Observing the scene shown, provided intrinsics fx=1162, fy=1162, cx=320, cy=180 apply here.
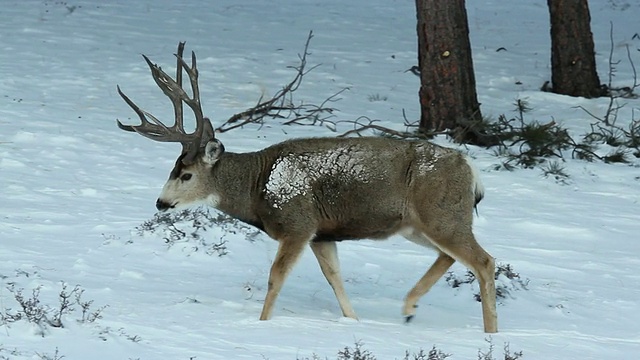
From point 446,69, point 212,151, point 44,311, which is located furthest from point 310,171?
point 446,69

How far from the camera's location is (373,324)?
8.16 m

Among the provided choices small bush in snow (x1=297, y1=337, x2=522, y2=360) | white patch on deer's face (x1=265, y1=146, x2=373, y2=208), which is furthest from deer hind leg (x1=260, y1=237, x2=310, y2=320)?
small bush in snow (x1=297, y1=337, x2=522, y2=360)

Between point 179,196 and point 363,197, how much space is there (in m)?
1.43

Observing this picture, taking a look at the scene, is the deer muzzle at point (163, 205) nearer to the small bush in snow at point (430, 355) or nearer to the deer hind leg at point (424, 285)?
the deer hind leg at point (424, 285)

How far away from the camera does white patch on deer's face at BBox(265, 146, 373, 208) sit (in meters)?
8.29

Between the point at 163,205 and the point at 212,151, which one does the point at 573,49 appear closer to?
the point at 212,151

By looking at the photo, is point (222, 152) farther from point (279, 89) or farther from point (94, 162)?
point (279, 89)

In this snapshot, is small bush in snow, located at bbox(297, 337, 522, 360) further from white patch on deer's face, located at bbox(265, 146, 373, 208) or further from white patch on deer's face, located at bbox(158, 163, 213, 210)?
white patch on deer's face, located at bbox(158, 163, 213, 210)

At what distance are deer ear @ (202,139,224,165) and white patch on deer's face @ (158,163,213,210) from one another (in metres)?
0.07

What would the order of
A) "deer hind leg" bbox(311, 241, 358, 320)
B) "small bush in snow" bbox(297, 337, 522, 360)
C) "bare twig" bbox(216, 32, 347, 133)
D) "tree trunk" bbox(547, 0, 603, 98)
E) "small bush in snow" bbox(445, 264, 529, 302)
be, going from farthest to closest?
"tree trunk" bbox(547, 0, 603, 98)
"bare twig" bbox(216, 32, 347, 133)
"small bush in snow" bbox(445, 264, 529, 302)
"deer hind leg" bbox(311, 241, 358, 320)
"small bush in snow" bbox(297, 337, 522, 360)

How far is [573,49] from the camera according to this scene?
15805mm

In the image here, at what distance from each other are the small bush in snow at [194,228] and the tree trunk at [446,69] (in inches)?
171

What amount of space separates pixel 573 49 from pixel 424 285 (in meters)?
8.10

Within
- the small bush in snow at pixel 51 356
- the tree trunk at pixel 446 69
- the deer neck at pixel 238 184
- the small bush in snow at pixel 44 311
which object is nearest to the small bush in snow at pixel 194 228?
the deer neck at pixel 238 184
